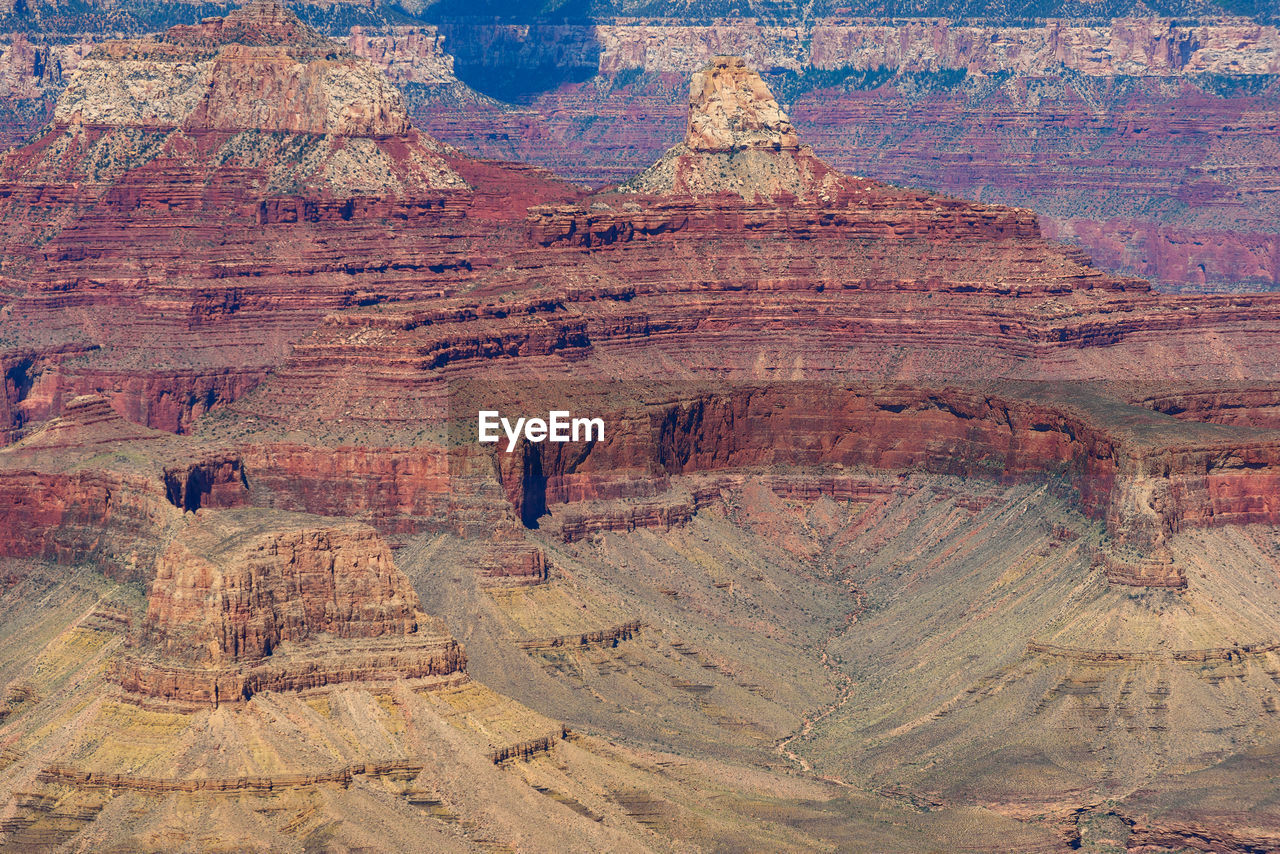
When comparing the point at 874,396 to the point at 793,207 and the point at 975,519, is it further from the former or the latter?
the point at 793,207

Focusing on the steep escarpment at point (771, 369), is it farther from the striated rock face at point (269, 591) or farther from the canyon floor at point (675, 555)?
the striated rock face at point (269, 591)

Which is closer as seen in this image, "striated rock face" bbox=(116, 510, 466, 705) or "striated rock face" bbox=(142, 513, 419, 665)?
"striated rock face" bbox=(116, 510, 466, 705)

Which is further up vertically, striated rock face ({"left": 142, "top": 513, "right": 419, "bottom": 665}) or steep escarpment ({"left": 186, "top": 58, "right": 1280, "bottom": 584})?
steep escarpment ({"left": 186, "top": 58, "right": 1280, "bottom": 584})

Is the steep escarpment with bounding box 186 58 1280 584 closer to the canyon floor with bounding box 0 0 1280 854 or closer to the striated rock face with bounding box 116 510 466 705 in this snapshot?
the canyon floor with bounding box 0 0 1280 854

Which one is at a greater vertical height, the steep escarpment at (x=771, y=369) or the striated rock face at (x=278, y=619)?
the steep escarpment at (x=771, y=369)

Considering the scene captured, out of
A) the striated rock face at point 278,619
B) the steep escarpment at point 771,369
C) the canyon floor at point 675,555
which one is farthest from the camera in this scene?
the steep escarpment at point 771,369

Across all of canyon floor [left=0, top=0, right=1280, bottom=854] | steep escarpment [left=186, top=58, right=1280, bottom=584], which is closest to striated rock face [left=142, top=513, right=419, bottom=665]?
canyon floor [left=0, top=0, right=1280, bottom=854]

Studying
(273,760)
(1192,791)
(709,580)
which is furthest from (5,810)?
(709,580)

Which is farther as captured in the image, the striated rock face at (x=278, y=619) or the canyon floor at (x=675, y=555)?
the striated rock face at (x=278, y=619)

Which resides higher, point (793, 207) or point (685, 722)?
point (793, 207)

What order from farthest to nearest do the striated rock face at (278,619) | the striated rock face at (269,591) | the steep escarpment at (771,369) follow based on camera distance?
the steep escarpment at (771,369)
the striated rock face at (269,591)
the striated rock face at (278,619)

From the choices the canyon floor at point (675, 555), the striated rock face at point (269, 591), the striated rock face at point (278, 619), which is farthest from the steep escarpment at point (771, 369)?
the striated rock face at point (278, 619)
